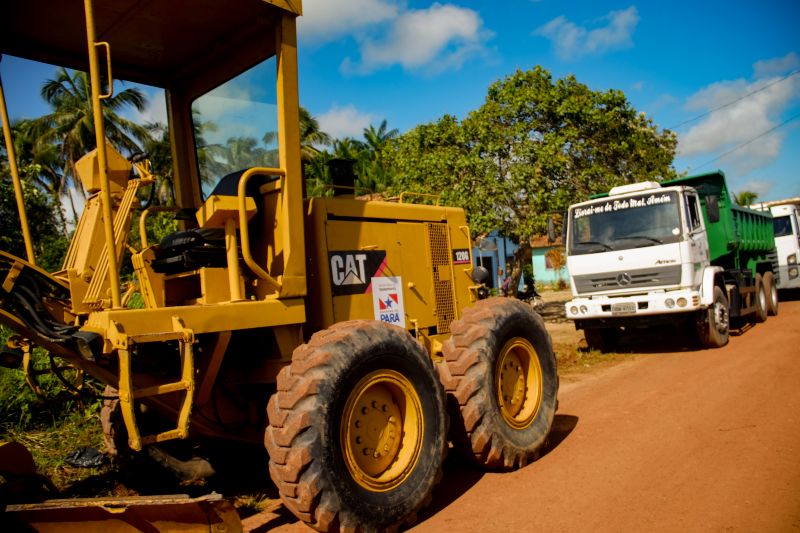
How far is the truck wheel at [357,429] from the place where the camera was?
127 inches

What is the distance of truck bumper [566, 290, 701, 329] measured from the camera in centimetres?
934

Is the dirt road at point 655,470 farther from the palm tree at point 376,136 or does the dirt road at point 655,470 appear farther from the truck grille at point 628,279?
the palm tree at point 376,136

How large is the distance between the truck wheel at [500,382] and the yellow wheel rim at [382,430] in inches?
23.6

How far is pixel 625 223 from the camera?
33.1 ft

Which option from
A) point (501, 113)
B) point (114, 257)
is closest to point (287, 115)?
point (114, 257)

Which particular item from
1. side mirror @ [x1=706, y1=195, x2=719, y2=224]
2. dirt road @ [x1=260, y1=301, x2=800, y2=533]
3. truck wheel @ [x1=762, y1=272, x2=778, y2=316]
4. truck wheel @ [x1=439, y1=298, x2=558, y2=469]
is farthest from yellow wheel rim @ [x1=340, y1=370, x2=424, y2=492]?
truck wheel @ [x1=762, y1=272, x2=778, y2=316]

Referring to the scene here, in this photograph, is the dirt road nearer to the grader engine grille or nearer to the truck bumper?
the grader engine grille

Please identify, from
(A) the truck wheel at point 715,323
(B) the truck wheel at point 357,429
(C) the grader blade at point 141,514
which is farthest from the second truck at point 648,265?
(C) the grader blade at point 141,514

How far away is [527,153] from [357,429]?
1102cm

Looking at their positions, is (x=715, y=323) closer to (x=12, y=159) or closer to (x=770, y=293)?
(x=770, y=293)

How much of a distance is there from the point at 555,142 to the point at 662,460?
394 inches

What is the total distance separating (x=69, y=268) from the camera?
4.17 metres

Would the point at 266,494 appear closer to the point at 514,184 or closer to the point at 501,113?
the point at 514,184

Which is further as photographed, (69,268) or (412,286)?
(412,286)
